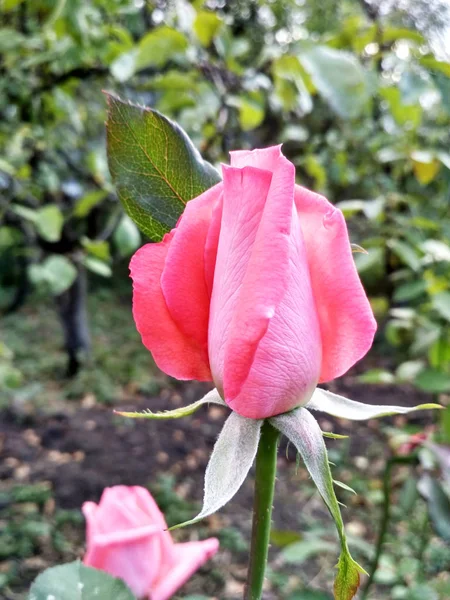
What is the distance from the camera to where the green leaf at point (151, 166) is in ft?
0.86

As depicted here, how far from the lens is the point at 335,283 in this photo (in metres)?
0.24

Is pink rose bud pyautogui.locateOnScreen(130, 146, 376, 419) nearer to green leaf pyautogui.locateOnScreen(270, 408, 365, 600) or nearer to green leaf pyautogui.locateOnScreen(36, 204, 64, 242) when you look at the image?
green leaf pyautogui.locateOnScreen(270, 408, 365, 600)

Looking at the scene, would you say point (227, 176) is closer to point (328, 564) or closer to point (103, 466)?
point (328, 564)

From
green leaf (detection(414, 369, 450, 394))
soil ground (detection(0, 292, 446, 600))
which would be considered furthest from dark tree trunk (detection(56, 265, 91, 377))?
green leaf (detection(414, 369, 450, 394))

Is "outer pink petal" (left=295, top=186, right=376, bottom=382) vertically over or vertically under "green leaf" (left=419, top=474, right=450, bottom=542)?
over

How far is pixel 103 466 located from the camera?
7.25ft

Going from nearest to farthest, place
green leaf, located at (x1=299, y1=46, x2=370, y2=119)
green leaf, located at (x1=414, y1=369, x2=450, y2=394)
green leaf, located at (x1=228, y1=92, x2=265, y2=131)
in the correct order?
green leaf, located at (x1=299, y1=46, x2=370, y2=119), green leaf, located at (x1=414, y1=369, x2=450, y2=394), green leaf, located at (x1=228, y1=92, x2=265, y2=131)

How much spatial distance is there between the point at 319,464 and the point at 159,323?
0.31 feet

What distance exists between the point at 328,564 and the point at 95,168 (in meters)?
1.40

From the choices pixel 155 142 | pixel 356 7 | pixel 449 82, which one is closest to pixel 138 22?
pixel 449 82

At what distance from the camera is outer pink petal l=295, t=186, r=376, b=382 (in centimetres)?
23

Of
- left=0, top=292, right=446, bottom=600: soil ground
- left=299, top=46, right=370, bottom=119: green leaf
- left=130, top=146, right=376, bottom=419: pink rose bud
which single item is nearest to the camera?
left=130, top=146, right=376, bottom=419: pink rose bud

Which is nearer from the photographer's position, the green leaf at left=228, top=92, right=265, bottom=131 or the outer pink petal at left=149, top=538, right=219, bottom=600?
the outer pink petal at left=149, top=538, right=219, bottom=600

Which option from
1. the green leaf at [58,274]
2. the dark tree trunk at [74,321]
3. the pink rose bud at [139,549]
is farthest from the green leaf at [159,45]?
the dark tree trunk at [74,321]
